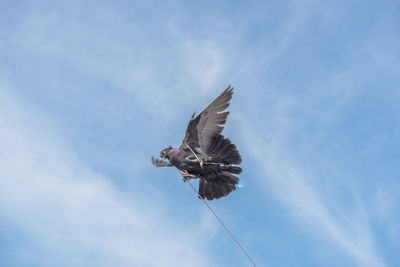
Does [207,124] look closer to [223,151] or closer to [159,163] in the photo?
[223,151]

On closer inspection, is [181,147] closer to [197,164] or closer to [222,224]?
[197,164]

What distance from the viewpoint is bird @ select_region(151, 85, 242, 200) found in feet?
39.5

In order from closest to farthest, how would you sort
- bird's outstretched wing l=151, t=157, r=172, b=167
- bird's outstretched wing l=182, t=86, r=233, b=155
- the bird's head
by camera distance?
bird's outstretched wing l=182, t=86, r=233, b=155 → the bird's head → bird's outstretched wing l=151, t=157, r=172, b=167

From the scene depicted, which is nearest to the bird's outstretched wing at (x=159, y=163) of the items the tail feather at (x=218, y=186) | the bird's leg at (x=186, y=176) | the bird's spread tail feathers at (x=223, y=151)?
the bird's leg at (x=186, y=176)

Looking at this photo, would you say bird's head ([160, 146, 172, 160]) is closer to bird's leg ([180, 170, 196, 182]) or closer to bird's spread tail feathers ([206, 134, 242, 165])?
bird's leg ([180, 170, 196, 182])

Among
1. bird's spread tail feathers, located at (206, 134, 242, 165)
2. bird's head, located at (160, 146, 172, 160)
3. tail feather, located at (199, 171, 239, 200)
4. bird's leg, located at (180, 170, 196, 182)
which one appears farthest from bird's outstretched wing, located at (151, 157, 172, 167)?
bird's spread tail feathers, located at (206, 134, 242, 165)

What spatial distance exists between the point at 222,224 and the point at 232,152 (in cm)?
223

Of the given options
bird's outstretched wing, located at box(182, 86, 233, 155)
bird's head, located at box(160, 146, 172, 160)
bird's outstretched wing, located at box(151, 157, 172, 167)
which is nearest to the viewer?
bird's outstretched wing, located at box(182, 86, 233, 155)

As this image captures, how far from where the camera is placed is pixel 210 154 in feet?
40.7

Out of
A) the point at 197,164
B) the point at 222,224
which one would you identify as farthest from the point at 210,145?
the point at 222,224

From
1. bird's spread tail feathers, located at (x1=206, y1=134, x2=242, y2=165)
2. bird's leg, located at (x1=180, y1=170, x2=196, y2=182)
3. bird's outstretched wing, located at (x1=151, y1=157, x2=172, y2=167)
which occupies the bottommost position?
bird's leg, located at (x1=180, y1=170, x2=196, y2=182)

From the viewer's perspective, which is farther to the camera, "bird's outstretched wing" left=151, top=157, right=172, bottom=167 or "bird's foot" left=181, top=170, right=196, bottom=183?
"bird's outstretched wing" left=151, top=157, right=172, bottom=167

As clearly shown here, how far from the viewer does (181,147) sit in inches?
503

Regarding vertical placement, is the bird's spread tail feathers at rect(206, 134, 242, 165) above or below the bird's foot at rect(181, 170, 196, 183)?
above
